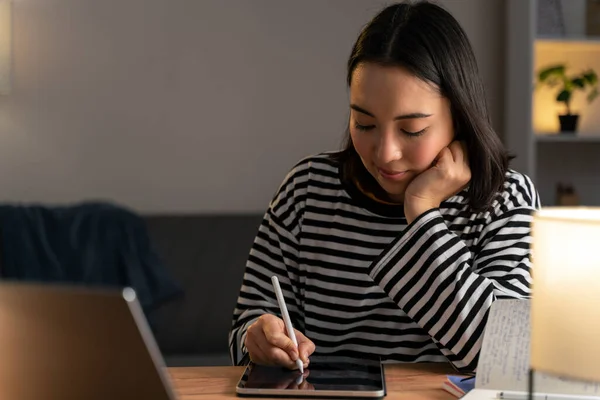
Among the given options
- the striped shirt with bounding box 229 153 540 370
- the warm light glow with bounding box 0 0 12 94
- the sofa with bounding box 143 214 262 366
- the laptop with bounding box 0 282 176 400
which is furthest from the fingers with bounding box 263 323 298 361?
the warm light glow with bounding box 0 0 12 94

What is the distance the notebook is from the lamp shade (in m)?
0.28

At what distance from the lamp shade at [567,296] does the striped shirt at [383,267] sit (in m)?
0.52

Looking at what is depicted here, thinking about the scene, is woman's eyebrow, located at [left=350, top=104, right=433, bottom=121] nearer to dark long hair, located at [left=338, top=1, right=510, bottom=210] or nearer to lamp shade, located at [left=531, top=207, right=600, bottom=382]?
dark long hair, located at [left=338, top=1, right=510, bottom=210]

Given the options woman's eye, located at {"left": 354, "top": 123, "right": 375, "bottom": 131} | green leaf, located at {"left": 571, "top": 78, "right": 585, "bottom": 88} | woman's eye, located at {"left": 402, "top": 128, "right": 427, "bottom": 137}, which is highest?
green leaf, located at {"left": 571, "top": 78, "right": 585, "bottom": 88}

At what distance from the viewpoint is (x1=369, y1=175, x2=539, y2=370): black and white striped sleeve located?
142cm

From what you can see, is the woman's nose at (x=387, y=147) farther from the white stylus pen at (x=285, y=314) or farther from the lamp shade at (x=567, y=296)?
the lamp shade at (x=567, y=296)

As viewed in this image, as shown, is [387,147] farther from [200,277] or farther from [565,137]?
[565,137]

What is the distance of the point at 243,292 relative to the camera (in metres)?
1.67

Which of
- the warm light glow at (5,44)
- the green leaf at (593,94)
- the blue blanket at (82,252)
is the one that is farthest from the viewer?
the green leaf at (593,94)

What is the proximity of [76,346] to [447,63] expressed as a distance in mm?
919

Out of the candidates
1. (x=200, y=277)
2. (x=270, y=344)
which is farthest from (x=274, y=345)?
(x=200, y=277)

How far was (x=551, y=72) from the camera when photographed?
324cm

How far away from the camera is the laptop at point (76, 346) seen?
717 millimetres

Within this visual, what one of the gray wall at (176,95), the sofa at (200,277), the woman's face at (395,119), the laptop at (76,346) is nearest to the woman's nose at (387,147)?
the woman's face at (395,119)
